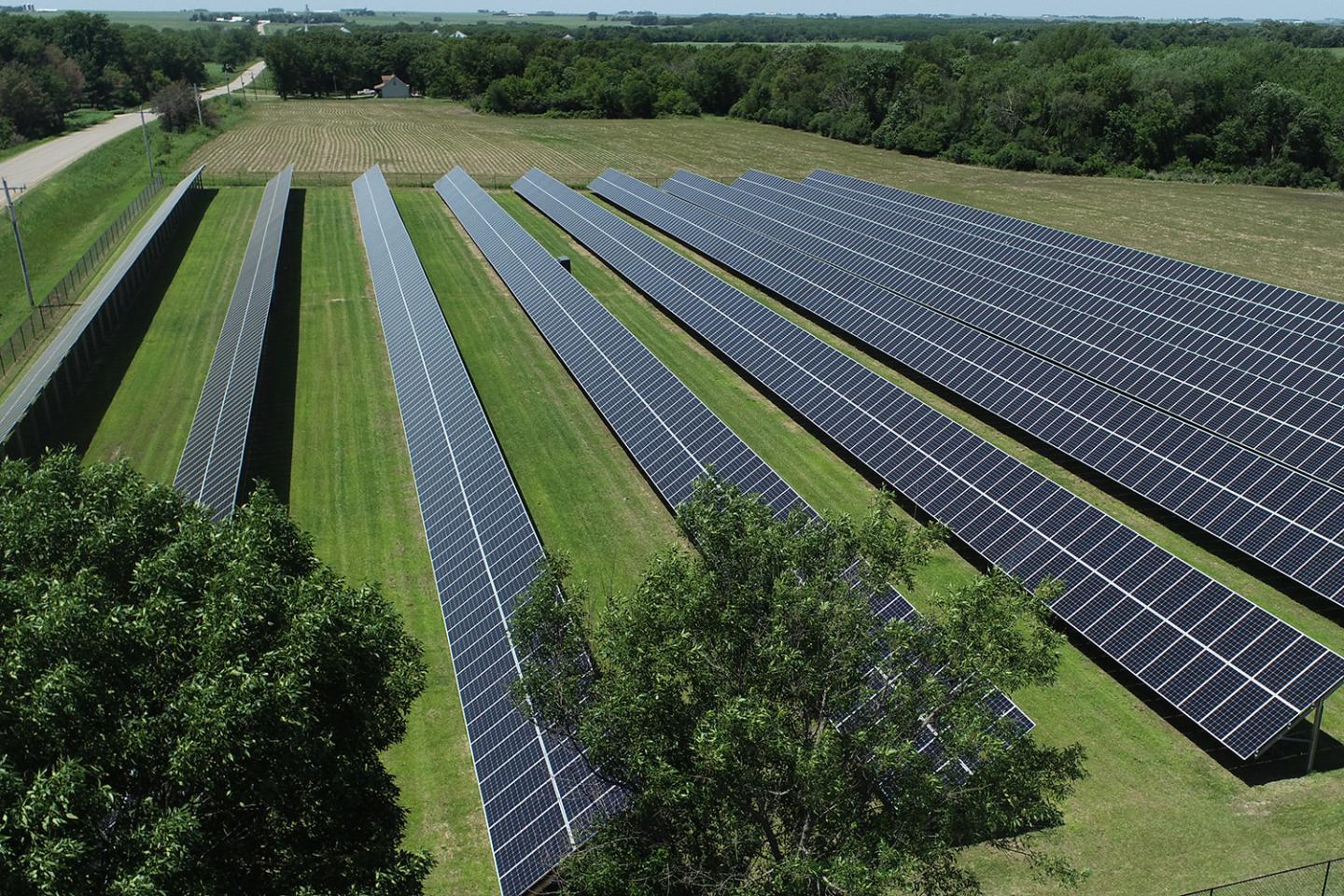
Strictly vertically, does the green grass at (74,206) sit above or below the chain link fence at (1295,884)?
below

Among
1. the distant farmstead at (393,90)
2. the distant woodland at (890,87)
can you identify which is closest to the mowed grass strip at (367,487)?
the distant woodland at (890,87)

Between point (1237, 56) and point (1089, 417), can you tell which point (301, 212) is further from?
point (1237, 56)

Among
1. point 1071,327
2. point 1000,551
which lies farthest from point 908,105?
point 1000,551

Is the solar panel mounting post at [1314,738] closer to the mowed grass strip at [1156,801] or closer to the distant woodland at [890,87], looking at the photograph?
the mowed grass strip at [1156,801]

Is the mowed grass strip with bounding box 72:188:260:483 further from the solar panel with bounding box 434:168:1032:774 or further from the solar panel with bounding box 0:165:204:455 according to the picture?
the solar panel with bounding box 434:168:1032:774

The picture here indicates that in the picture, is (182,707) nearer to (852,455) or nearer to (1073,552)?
(1073,552)

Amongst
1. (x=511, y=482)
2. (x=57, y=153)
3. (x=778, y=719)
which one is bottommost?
(x=57, y=153)

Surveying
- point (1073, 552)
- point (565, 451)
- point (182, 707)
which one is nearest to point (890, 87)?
point (565, 451)
